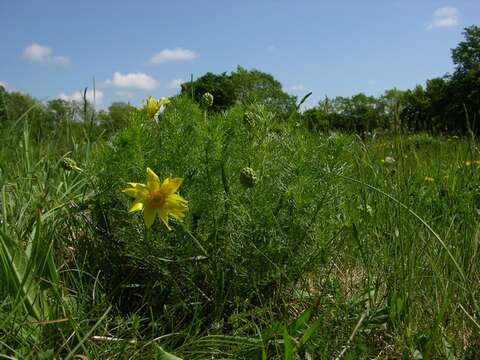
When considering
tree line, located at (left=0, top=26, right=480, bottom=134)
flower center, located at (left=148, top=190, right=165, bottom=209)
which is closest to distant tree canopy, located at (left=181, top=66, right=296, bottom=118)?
tree line, located at (left=0, top=26, right=480, bottom=134)

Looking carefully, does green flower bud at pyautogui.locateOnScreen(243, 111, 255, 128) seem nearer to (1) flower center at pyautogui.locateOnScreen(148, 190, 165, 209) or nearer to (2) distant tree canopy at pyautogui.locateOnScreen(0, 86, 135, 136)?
(1) flower center at pyautogui.locateOnScreen(148, 190, 165, 209)

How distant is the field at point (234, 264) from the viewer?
1050mm

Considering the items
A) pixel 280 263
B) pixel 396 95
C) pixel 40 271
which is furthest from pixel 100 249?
pixel 396 95

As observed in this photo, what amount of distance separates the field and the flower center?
3.6 inches

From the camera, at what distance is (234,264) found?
3.78 ft

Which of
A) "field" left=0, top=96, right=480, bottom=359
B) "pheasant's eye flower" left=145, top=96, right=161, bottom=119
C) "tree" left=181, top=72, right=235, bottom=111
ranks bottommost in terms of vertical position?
"field" left=0, top=96, right=480, bottom=359

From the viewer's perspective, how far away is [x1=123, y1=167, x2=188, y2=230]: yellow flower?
3.47 ft

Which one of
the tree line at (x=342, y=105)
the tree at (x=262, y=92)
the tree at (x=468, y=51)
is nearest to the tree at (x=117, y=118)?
the tree line at (x=342, y=105)

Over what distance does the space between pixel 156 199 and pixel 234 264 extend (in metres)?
0.25

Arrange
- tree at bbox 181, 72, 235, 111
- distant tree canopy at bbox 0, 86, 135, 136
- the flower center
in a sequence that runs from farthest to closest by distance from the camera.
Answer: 1. distant tree canopy at bbox 0, 86, 135, 136
2. tree at bbox 181, 72, 235, 111
3. the flower center

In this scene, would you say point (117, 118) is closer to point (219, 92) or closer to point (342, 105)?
point (219, 92)

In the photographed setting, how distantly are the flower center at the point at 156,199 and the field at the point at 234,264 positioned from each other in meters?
0.09

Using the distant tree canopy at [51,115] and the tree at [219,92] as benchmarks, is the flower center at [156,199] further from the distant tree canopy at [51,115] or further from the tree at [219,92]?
the distant tree canopy at [51,115]

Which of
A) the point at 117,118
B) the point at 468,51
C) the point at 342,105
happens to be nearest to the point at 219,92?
the point at 117,118
